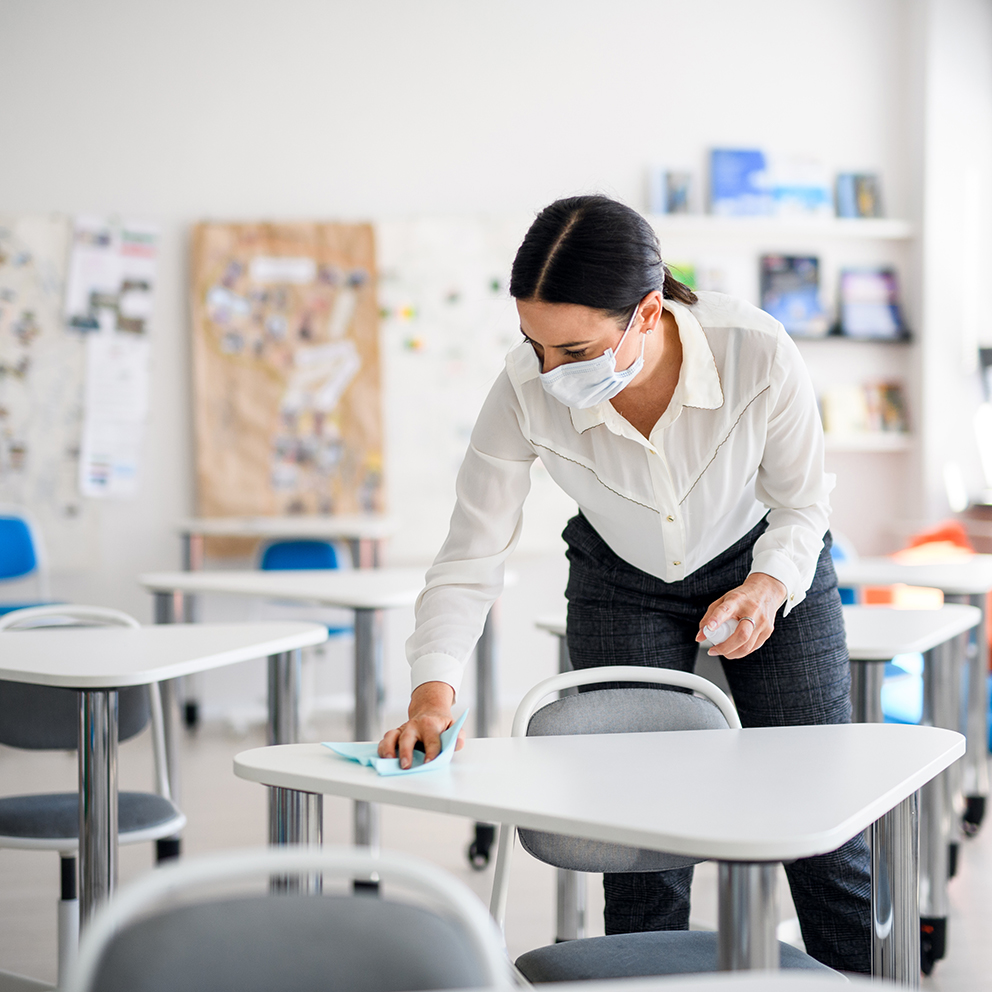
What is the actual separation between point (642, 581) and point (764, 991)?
0.94 metres

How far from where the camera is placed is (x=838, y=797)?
1094mm

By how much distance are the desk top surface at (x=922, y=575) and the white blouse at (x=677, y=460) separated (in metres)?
1.11

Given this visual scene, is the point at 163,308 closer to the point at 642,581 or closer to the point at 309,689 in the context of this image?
the point at 309,689

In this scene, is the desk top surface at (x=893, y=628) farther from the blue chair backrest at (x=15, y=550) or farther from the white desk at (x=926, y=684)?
the blue chair backrest at (x=15, y=550)

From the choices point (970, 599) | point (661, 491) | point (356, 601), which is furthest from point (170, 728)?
point (970, 599)

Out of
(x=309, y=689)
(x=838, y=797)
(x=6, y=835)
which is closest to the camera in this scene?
(x=838, y=797)

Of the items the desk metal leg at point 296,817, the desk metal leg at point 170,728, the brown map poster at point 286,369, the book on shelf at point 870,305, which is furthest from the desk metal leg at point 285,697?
the book on shelf at point 870,305

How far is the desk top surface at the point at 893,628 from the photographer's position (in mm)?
1927

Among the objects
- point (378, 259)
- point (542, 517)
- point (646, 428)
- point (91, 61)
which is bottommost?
point (542, 517)

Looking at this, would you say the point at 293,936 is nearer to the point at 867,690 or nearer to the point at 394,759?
the point at 394,759

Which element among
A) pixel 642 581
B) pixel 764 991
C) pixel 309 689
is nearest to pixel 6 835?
pixel 642 581

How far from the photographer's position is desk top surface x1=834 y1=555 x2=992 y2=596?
9.04 ft

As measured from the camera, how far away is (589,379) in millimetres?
1492

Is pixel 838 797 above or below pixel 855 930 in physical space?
above
